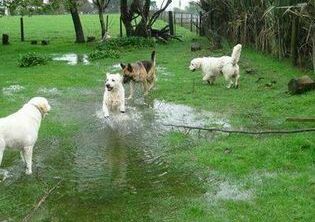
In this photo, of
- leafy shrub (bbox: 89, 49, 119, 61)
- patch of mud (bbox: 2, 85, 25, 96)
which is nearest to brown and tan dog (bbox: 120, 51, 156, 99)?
patch of mud (bbox: 2, 85, 25, 96)

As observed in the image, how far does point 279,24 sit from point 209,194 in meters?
13.4

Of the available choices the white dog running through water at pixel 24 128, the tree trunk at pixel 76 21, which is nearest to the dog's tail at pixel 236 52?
the white dog running through water at pixel 24 128

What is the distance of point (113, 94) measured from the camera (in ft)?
41.3

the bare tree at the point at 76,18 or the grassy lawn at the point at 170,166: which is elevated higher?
the bare tree at the point at 76,18

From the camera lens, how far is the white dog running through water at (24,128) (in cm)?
796

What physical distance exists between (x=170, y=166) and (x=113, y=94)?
411 centimetres

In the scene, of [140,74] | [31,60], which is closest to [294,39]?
[140,74]

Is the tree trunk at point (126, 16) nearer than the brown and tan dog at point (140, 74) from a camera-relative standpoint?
No

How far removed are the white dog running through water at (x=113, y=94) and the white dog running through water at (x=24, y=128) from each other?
364 cm

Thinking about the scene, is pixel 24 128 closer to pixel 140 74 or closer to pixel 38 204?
pixel 38 204

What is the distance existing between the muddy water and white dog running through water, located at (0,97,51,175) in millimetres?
531

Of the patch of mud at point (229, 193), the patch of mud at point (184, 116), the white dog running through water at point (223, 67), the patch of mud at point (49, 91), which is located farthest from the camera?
the patch of mud at point (49, 91)

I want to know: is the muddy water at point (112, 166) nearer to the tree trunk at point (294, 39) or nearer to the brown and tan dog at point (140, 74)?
the brown and tan dog at point (140, 74)

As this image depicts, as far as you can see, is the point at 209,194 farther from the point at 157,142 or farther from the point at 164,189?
the point at 157,142
